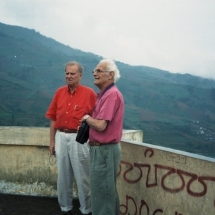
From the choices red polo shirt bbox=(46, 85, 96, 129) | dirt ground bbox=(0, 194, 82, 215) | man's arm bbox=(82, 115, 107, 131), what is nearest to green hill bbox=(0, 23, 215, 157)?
dirt ground bbox=(0, 194, 82, 215)

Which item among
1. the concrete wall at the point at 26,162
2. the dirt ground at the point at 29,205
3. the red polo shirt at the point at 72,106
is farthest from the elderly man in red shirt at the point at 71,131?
the concrete wall at the point at 26,162

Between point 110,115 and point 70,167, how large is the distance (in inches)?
47.5

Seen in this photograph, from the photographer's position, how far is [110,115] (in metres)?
2.66

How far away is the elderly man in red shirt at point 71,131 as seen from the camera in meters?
3.45

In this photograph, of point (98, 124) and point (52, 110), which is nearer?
point (98, 124)

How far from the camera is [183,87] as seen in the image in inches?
3034

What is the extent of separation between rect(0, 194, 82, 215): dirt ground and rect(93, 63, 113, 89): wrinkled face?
195cm

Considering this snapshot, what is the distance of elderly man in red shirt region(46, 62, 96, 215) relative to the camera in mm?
3453

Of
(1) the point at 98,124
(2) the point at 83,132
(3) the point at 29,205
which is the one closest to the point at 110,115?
(1) the point at 98,124

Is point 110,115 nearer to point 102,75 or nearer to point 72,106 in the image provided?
point 102,75

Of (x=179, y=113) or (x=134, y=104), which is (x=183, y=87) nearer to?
(x=179, y=113)

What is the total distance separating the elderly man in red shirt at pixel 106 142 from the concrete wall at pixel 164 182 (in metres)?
0.39

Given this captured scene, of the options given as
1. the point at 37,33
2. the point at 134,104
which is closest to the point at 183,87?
the point at 134,104

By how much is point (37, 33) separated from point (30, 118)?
41.4 m
